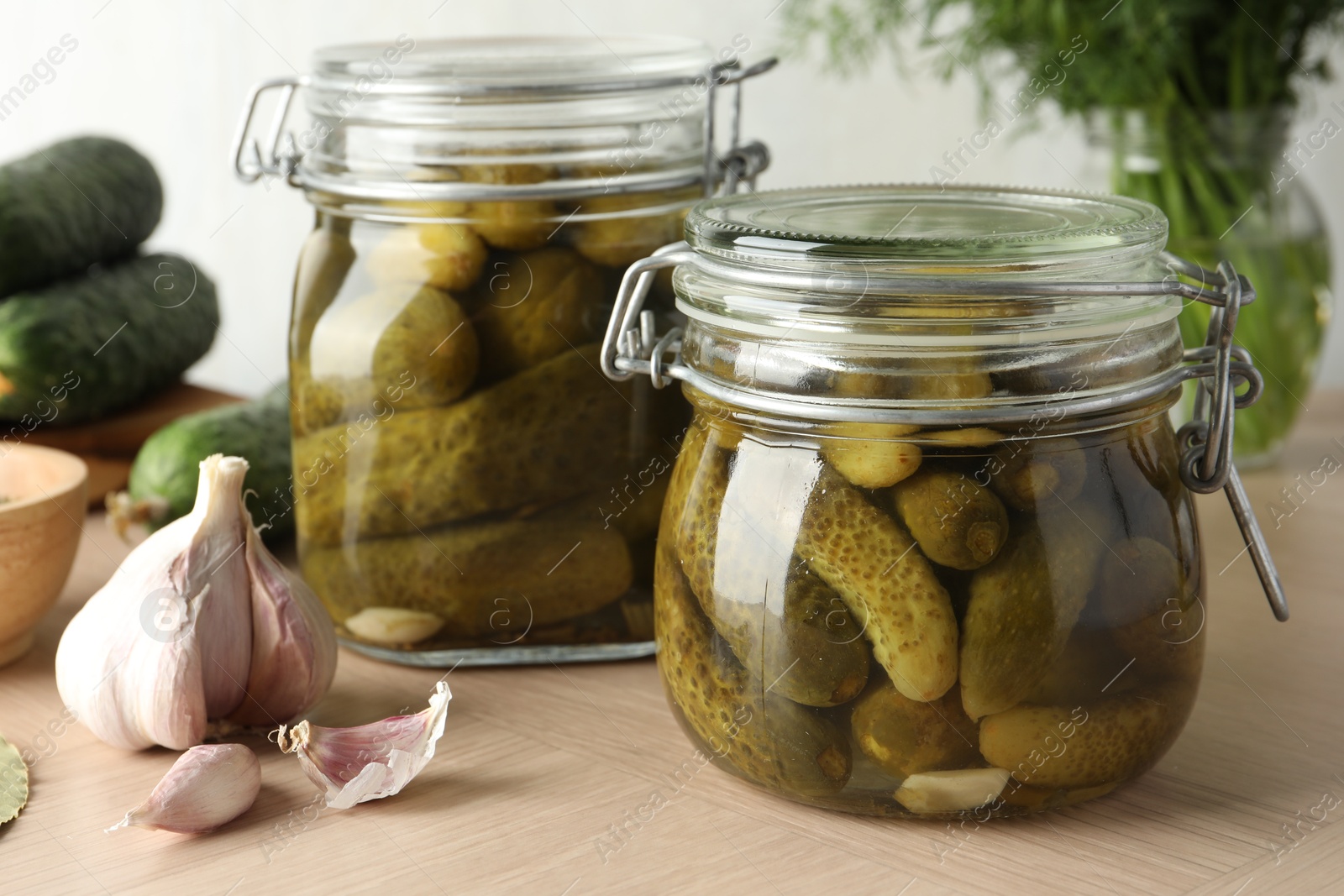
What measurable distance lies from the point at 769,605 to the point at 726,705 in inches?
2.0

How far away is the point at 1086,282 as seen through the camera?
0.50m

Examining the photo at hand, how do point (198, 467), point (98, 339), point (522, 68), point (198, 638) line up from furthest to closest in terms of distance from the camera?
1. point (98, 339)
2. point (198, 467)
3. point (522, 68)
4. point (198, 638)

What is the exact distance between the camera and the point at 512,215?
2.22ft

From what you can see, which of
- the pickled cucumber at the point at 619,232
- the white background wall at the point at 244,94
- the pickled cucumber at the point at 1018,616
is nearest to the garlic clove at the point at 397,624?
the pickled cucumber at the point at 619,232

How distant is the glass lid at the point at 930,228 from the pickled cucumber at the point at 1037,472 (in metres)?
0.07

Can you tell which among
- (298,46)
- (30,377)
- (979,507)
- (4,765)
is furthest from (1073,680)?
(298,46)

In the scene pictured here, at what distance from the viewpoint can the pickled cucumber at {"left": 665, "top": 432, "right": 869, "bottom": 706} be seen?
0.52 meters

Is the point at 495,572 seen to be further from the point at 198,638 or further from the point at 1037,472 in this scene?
the point at 1037,472

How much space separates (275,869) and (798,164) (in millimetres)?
976

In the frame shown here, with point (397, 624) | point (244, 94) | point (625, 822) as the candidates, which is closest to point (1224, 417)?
point (625, 822)

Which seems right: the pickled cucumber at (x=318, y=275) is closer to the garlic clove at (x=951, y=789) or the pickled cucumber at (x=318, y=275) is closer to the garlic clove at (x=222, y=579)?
the garlic clove at (x=222, y=579)

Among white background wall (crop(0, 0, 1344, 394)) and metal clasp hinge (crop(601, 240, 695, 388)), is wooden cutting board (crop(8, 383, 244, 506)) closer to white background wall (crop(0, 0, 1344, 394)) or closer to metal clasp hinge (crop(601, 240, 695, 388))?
white background wall (crop(0, 0, 1344, 394))

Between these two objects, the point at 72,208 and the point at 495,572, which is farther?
the point at 72,208

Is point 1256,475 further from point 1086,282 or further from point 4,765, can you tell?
point 4,765
